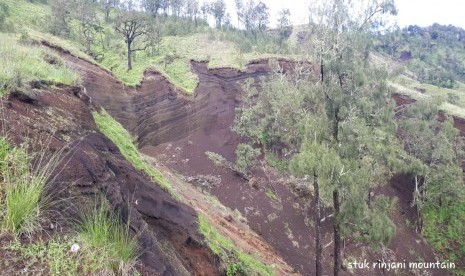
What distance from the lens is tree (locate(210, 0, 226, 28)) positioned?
52.2m

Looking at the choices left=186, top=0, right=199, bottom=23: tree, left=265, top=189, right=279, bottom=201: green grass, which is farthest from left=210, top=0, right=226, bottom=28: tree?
left=265, top=189, right=279, bottom=201: green grass

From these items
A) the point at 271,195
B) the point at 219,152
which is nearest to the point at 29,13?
the point at 219,152

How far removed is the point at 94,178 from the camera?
4.55 metres

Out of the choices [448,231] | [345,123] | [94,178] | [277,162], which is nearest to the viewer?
[94,178]

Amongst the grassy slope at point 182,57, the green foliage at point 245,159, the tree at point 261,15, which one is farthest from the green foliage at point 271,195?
the tree at point 261,15

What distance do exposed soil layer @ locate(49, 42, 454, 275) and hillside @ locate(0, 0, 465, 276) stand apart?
0.30 ft

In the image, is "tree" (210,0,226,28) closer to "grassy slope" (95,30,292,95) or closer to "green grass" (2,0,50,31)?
"grassy slope" (95,30,292,95)

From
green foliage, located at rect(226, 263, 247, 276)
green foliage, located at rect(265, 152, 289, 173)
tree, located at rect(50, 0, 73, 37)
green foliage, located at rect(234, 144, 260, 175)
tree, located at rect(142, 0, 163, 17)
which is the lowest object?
green foliage, located at rect(265, 152, 289, 173)

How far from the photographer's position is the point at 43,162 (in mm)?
3869

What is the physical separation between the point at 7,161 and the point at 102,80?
16167 mm

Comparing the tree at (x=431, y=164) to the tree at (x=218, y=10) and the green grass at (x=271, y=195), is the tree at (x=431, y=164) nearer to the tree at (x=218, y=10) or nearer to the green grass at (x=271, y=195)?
the green grass at (x=271, y=195)

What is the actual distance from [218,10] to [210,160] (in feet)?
114

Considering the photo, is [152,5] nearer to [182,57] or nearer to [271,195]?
[182,57]

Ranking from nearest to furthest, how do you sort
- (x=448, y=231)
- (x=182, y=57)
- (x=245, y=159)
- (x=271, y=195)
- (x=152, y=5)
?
(x=271, y=195) < (x=245, y=159) < (x=448, y=231) < (x=182, y=57) < (x=152, y=5)
